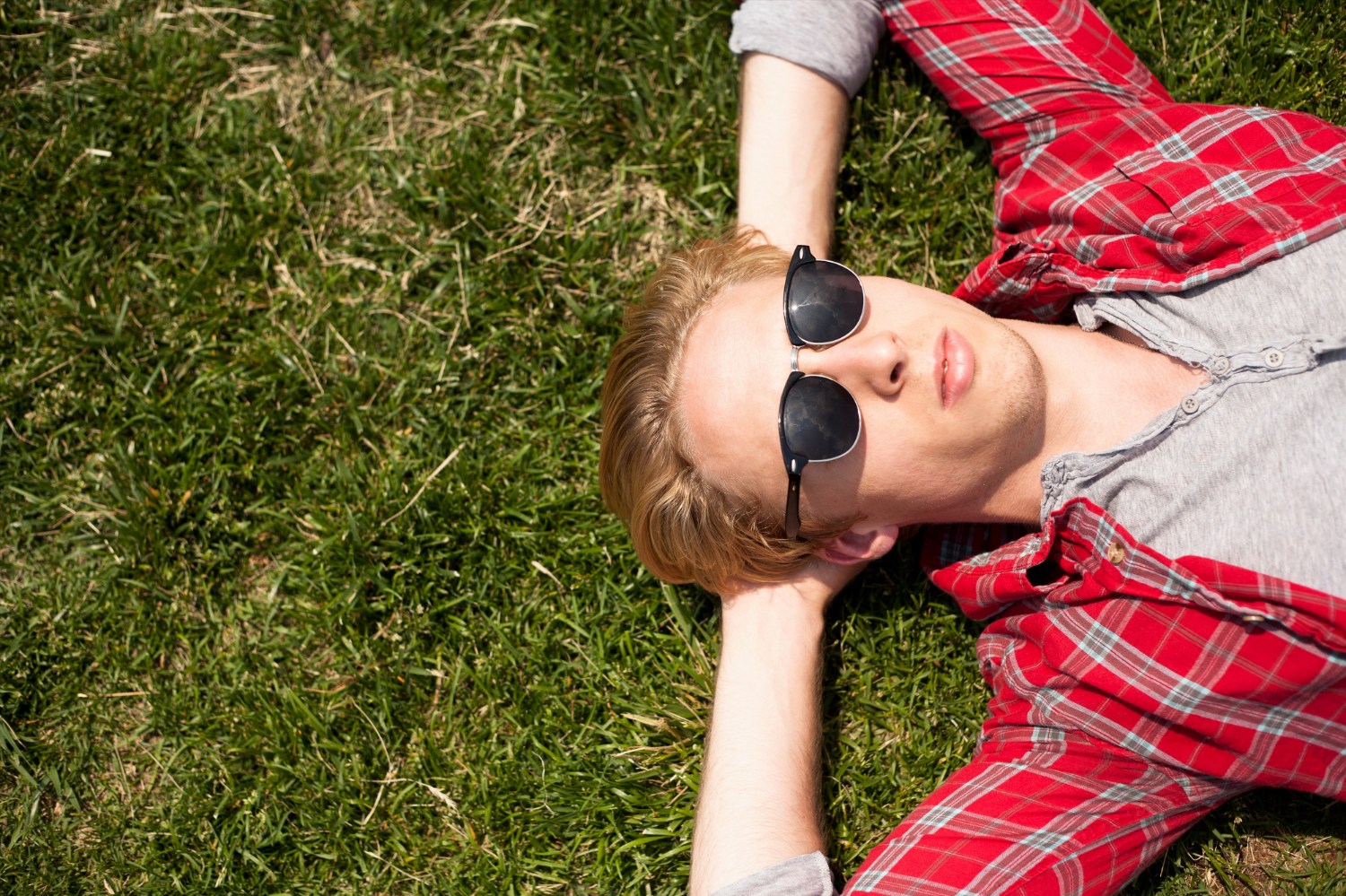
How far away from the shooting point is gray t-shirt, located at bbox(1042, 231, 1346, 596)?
2.50m

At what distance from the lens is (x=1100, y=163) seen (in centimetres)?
304

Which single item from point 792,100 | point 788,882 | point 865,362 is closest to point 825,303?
point 865,362

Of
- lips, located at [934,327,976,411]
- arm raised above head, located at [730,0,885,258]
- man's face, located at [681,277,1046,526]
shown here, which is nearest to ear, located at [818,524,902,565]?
man's face, located at [681,277,1046,526]

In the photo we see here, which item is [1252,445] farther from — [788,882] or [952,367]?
[788,882]

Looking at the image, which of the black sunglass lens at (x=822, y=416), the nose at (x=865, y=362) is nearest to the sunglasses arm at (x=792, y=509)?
the black sunglass lens at (x=822, y=416)

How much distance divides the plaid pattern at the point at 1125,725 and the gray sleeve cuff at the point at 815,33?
2050 mm

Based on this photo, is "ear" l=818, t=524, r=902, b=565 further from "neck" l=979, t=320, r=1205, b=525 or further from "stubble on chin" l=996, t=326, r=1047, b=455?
"stubble on chin" l=996, t=326, r=1047, b=455

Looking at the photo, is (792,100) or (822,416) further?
(792,100)

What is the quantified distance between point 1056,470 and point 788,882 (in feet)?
5.42

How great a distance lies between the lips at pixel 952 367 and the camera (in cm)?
261

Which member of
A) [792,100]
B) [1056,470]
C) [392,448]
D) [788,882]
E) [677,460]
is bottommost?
[788,882]

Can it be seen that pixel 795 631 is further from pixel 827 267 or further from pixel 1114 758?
pixel 827 267

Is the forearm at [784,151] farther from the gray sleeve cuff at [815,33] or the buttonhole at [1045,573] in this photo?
the buttonhole at [1045,573]

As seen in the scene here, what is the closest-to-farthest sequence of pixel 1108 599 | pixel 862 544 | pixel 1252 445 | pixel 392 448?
pixel 1252 445
pixel 1108 599
pixel 862 544
pixel 392 448
